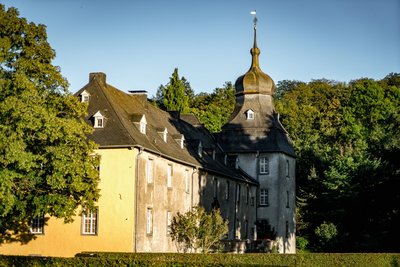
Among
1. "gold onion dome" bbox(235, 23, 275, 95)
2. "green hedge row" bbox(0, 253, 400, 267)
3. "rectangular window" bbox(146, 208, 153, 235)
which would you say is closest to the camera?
"green hedge row" bbox(0, 253, 400, 267)

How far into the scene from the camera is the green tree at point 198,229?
Answer: 3862 centimetres

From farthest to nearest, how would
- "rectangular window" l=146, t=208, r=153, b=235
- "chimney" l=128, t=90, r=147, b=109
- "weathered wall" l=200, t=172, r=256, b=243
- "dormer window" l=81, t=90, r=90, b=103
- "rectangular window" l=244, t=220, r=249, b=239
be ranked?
"rectangular window" l=244, t=220, r=249, b=239 → "weathered wall" l=200, t=172, r=256, b=243 → "chimney" l=128, t=90, r=147, b=109 → "dormer window" l=81, t=90, r=90, b=103 → "rectangular window" l=146, t=208, r=153, b=235

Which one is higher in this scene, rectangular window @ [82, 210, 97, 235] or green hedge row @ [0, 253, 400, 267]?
rectangular window @ [82, 210, 97, 235]

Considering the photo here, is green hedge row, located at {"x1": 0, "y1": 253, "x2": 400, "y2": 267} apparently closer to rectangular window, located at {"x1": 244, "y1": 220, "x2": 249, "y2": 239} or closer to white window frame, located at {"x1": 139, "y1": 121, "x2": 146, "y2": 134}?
white window frame, located at {"x1": 139, "y1": 121, "x2": 146, "y2": 134}

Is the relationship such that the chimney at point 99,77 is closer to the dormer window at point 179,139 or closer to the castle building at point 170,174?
the castle building at point 170,174

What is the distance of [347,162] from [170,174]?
24.5m

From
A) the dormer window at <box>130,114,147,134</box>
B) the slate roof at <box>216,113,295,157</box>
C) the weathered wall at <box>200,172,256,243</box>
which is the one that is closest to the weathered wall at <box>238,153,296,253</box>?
the slate roof at <box>216,113,295,157</box>

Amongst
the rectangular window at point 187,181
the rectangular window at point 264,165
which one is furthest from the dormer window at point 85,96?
the rectangular window at point 264,165

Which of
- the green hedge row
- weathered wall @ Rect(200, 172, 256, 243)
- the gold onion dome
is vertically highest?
the gold onion dome

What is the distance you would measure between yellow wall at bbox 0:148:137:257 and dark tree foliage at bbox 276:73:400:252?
53.2ft

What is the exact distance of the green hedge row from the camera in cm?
2501

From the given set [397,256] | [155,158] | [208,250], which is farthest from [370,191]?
[155,158]

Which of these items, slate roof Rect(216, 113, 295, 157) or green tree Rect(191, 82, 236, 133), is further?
green tree Rect(191, 82, 236, 133)

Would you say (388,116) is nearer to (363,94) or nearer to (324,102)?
(363,94)
